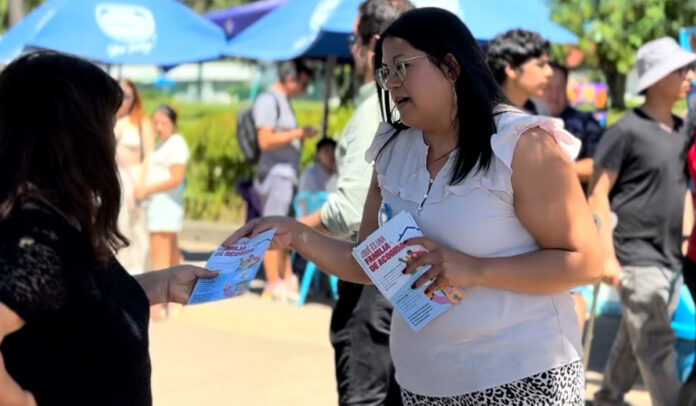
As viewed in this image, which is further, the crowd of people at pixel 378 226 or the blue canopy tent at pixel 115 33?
the blue canopy tent at pixel 115 33

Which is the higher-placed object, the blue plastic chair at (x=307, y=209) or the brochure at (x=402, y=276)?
the brochure at (x=402, y=276)

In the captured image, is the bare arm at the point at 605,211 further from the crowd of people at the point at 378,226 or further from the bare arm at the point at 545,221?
the bare arm at the point at 545,221

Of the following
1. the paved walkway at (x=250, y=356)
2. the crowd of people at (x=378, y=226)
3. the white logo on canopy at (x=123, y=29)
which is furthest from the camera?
the white logo on canopy at (x=123, y=29)

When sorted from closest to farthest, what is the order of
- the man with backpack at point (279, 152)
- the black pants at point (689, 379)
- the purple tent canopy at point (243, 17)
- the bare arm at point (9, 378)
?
1. the bare arm at point (9, 378)
2. the black pants at point (689, 379)
3. the man with backpack at point (279, 152)
4. the purple tent canopy at point (243, 17)

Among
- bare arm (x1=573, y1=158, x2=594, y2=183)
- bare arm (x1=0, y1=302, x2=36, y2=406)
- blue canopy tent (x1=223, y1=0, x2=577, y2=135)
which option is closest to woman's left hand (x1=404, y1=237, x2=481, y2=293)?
bare arm (x1=0, y1=302, x2=36, y2=406)

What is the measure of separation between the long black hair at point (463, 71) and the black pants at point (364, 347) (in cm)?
130

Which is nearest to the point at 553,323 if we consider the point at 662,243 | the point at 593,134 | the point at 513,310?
the point at 513,310

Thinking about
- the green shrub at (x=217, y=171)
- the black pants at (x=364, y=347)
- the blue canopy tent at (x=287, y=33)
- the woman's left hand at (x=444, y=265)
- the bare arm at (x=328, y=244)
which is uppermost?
the woman's left hand at (x=444, y=265)

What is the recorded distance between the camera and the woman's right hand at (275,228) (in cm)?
296

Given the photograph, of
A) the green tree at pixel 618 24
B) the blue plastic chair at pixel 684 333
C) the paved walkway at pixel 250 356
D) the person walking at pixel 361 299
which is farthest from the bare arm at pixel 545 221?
the green tree at pixel 618 24

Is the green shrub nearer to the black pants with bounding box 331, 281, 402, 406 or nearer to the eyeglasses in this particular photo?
the black pants with bounding box 331, 281, 402, 406

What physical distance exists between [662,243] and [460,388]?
9.27ft

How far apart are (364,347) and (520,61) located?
1818 millimetres

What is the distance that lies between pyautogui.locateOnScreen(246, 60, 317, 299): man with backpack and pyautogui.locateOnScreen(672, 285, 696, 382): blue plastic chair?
412 centimetres
